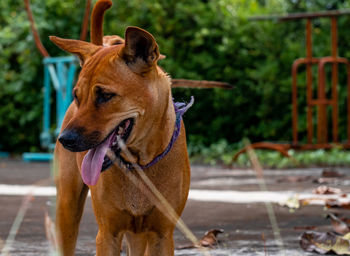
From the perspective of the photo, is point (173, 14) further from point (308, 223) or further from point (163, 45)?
point (308, 223)

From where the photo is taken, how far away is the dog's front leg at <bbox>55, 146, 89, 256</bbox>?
2961mm

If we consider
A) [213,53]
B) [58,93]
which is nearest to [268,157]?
[213,53]

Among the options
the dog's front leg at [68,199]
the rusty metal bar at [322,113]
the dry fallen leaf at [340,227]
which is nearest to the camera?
the dog's front leg at [68,199]

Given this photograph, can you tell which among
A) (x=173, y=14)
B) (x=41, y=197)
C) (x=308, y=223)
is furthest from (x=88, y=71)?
(x=173, y=14)

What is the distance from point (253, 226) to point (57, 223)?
162cm

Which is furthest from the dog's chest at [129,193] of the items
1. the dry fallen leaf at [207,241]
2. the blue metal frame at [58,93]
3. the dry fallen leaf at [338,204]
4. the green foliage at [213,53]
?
the green foliage at [213,53]

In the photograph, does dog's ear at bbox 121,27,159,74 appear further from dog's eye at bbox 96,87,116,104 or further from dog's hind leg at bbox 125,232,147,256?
dog's hind leg at bbox 125,232,147,256

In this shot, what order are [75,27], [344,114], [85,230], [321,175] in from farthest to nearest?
1. [75,27]
2. [344,114]
3. [321,175]
4. [85,230]

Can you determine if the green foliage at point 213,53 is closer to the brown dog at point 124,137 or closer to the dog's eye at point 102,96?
the brown dog at point 124,137

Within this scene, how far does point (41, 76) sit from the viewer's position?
40.4 ft

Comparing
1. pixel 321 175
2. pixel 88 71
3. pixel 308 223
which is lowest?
pixel 321 175

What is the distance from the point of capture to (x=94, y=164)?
2346mm

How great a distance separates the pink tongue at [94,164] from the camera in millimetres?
2324

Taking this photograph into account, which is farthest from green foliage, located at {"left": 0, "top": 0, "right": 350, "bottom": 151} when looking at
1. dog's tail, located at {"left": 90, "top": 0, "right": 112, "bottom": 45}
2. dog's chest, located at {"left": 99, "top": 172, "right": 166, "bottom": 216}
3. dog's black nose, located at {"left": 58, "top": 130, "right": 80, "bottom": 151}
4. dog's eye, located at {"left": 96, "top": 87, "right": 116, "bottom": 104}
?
dog's black nose, located at {"left": 58, "top": 130, "right": 80, "bottom": 151}
